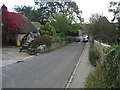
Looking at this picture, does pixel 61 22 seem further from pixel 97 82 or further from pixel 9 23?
pixel 97 82

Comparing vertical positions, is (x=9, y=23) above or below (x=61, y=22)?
below

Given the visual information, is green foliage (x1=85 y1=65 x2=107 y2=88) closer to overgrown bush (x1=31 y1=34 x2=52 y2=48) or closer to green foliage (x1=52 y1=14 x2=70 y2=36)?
overgrown bush (x1=31 y1=34 x2=52 y2=48)

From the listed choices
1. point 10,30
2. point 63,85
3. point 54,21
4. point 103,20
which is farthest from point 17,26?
point 63,85

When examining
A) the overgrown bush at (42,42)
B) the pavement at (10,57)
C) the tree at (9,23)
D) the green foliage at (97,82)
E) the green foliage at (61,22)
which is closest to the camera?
the green foliage at (97,82)

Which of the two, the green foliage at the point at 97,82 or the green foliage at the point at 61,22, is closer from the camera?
the green foliage at the point at 97,82

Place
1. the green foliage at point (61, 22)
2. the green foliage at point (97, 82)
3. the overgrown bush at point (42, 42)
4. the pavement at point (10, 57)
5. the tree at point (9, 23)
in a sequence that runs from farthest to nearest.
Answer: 1. the green foliage at point (61, 22)
2. the tree at point (9, 23)
3. the overgrown bush at point (42, 42)
4. the pavement at point (10, 57)
5. the green foliage at point (97, 82)

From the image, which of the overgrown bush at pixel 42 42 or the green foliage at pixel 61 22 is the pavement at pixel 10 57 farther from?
the green foliage at pixel 61 22

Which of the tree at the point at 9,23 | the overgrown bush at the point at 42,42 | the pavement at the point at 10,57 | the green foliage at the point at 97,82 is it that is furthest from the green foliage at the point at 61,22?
the green foliage at the point at 97,82

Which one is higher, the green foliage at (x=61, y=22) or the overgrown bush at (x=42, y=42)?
the green foliage at (x=61, y=22)

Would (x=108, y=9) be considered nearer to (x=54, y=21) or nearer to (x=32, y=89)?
(x=54, y=21)

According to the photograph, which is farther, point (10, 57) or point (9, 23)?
point (9, 23)

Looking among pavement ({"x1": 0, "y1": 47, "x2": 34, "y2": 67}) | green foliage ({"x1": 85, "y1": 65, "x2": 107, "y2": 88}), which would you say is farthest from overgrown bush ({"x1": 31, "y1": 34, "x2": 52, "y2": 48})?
green foliage ({"x1": 85, "y1": 65, "x2": 107, "y2": 88})

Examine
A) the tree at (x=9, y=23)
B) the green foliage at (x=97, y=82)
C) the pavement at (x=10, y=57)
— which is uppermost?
the tree at (x=9, y=23)

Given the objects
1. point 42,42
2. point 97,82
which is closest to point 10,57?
point 42,42
